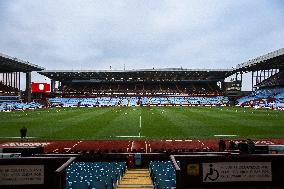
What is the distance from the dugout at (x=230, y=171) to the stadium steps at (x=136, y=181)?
11.6 feet

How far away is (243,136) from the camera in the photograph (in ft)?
82.4

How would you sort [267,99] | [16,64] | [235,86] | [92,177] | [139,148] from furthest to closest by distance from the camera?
[235,86] → [267,99] → [16,64] → [139,148] → [92,177]

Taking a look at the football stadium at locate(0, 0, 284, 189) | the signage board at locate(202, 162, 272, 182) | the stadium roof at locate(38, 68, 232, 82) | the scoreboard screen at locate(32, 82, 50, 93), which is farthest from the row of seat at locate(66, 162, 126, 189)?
the scoreboard screen at locate(32, 82, 50, 93)

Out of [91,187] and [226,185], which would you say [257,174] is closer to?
[226,185]

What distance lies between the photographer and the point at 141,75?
4109 inches

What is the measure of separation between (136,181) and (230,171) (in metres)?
5.32

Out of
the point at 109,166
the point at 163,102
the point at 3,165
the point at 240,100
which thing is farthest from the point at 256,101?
the point at 3,165

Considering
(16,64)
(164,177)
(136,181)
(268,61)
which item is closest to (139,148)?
(136,181)

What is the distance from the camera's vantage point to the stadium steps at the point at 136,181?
9977 millimetres

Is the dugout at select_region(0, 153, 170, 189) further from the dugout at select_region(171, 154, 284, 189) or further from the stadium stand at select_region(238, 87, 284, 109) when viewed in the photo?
the stadium stand at select_region(238, 87, 284, 109)

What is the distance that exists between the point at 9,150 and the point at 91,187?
3.67m

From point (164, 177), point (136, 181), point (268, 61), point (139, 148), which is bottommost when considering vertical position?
point (139, 148)

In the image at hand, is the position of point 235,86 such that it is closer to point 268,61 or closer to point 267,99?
point 267,99

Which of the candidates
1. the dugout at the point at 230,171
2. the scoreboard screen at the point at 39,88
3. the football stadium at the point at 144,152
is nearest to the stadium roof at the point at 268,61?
the football stadium at the point at 144,152
